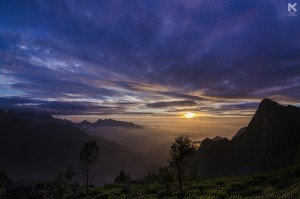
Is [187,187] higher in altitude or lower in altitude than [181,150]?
lower

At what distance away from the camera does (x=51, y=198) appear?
6538cm

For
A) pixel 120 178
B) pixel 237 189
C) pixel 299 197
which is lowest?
pixel 120 178

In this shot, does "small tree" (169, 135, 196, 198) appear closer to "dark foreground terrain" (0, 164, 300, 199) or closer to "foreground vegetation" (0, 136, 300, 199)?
"foreground vegetation" (0, 136, 300, 199)

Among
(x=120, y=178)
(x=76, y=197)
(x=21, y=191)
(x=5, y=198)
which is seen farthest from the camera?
(x=120, y=178)

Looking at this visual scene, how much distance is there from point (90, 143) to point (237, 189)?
34.0m

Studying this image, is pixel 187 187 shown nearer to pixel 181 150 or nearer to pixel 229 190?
pixel 229 190

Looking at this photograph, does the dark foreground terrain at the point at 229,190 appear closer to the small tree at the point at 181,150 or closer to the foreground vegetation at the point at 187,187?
the foreground vegetation at the point at 187,187

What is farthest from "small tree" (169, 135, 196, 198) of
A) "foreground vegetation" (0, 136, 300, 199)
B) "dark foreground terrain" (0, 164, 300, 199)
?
"dark foreground terrain" (0, 164, 300, 199)

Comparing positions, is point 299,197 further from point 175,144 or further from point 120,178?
point 120,178

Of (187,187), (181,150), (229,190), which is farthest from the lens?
(187,187)

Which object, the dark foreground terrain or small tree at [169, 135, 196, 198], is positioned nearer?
the dark foreground terrain

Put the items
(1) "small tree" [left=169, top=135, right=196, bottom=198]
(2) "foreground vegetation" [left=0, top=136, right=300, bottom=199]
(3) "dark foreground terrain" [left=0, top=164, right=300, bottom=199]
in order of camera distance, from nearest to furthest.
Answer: (3) "dark foreground terrain" [left=0, top=164, right=300, bottom=199], (2) "foreground vegetation" [left=0, top=136, right=300, bottom=199], (1) "small tree" [left=169, top=135, right=196, bottom=198]

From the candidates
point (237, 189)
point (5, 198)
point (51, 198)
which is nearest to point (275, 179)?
point (237, 189)

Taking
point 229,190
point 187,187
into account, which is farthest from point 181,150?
point 187,187
